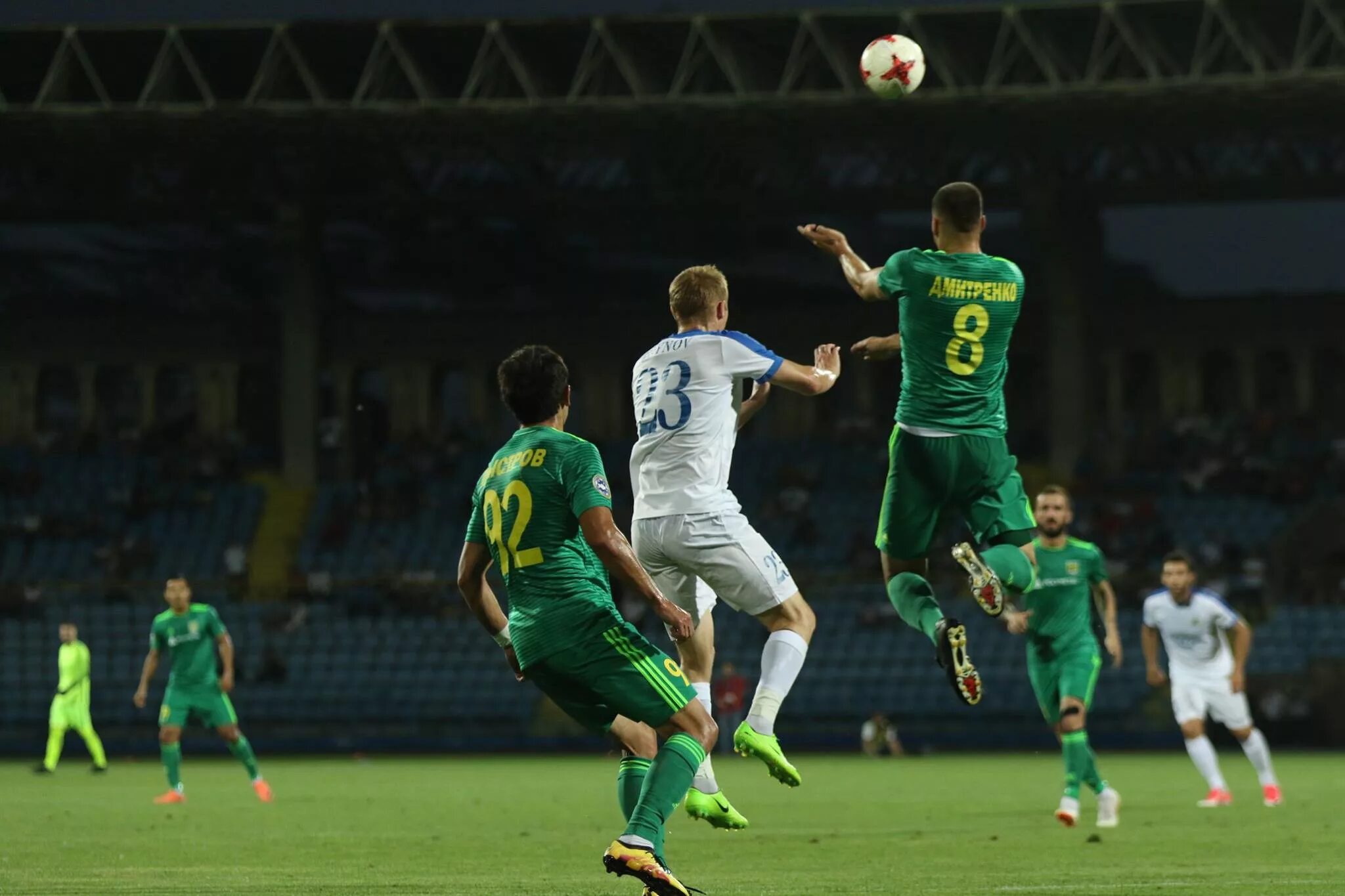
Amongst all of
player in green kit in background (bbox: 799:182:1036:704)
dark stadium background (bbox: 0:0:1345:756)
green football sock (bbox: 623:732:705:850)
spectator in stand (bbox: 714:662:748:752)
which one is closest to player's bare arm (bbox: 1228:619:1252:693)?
player in green kit in background (bbox: 799:182:1036:704)

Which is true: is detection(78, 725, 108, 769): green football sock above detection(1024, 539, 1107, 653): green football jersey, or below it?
below

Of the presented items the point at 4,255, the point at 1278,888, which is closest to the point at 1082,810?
the point at 1278,888

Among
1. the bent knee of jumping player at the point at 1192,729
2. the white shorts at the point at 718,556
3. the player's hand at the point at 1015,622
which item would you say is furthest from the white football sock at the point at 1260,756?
the white shorts at the point at 718,556

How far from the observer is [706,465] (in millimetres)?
9977

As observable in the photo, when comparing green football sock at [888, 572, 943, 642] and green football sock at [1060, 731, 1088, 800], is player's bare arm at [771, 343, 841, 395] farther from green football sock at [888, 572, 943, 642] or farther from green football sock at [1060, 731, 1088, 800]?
green football sock at [1060, 731, 1088, 800]

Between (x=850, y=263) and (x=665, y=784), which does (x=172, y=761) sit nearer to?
(x=850, y=263)

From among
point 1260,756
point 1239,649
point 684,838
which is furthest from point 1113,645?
point 684,838

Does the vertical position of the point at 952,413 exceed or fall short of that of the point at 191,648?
it exceeds it

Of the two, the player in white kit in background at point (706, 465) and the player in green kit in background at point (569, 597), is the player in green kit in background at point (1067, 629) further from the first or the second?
the player in green kit in background at point (569, 597)

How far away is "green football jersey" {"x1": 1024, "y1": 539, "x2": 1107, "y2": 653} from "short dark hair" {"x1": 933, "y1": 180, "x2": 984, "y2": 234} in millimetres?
7307

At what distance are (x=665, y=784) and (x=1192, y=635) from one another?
12040 millimetres

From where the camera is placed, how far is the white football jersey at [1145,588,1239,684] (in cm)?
1944

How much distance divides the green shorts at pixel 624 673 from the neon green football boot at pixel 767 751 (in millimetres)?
→ 831

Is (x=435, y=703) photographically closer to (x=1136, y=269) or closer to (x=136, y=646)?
(x=136, y=646)
